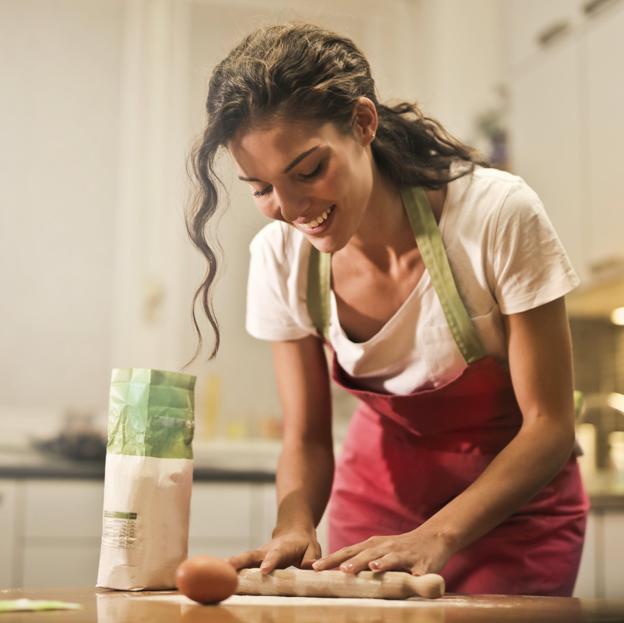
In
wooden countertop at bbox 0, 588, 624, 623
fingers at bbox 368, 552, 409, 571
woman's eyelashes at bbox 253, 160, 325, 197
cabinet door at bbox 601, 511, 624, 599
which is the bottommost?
cabinet door at bbox 601, 511, 624, 599

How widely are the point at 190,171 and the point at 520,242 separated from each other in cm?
50

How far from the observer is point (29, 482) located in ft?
9.49

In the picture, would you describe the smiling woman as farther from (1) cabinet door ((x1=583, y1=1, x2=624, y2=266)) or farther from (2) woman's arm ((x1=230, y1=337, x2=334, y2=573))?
(1) cabinet door ((x1=583, y1=1, x2=624, y2=266))

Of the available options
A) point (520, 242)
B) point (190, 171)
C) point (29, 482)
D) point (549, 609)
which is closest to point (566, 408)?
point (520, 242)

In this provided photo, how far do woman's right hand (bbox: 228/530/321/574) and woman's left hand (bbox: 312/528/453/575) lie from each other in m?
0.05

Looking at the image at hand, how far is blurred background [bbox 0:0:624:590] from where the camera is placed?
11.5 feet

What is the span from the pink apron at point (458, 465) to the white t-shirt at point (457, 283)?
0.02m

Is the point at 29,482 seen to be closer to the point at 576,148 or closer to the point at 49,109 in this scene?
the point at 49,109

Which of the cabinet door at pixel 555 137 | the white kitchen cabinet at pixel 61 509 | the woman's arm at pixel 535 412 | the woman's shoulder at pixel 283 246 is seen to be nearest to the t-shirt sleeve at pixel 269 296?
the woman's shoulder at pixel 283 246

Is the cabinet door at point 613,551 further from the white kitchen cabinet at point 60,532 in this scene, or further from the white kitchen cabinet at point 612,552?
the white kitchen cabinet at point 60,532

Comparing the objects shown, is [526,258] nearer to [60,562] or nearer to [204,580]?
[204,580]

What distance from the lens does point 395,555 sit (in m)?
1.12

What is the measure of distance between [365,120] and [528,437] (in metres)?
0.46

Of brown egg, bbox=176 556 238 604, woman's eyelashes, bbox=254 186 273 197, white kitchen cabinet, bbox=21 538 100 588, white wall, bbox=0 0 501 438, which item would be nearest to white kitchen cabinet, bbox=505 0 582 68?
white wall, bbox=0 0 501 438
